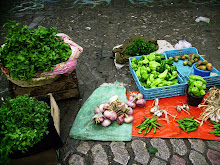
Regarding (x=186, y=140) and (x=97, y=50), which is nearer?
(x=186, y=140)

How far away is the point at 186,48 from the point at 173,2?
15.1ft

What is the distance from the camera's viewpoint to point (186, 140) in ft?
10.2

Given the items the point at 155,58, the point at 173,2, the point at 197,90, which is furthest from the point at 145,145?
the point at 173,2

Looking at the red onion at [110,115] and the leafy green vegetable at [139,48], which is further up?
the leafy green vegetable at [139,48]

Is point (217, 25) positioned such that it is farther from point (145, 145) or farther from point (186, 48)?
point (145, 145)

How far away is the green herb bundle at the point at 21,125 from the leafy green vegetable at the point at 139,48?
274cm

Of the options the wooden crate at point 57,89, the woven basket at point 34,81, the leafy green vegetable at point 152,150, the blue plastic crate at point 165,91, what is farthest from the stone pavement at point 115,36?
the woven basket at point 34,81

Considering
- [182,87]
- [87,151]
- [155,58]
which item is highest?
[155,58]

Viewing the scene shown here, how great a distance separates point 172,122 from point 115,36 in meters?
3.78

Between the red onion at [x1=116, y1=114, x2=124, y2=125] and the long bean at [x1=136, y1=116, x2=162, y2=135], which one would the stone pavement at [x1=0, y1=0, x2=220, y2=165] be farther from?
the red onion at [x1=116, y1=114, x2=124, y2=125]

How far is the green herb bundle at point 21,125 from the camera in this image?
2320mm

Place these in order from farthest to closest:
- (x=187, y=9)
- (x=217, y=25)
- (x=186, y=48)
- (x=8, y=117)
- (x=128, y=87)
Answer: (x=187, y=9), (x=217, y=25), (x=186, y=48), (x=128, y=87), (x=8, y=117)

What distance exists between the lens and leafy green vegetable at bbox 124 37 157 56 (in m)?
4.65

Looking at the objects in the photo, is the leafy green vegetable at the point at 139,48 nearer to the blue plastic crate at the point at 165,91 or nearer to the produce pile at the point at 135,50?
the produce pile at the point at 135,50
